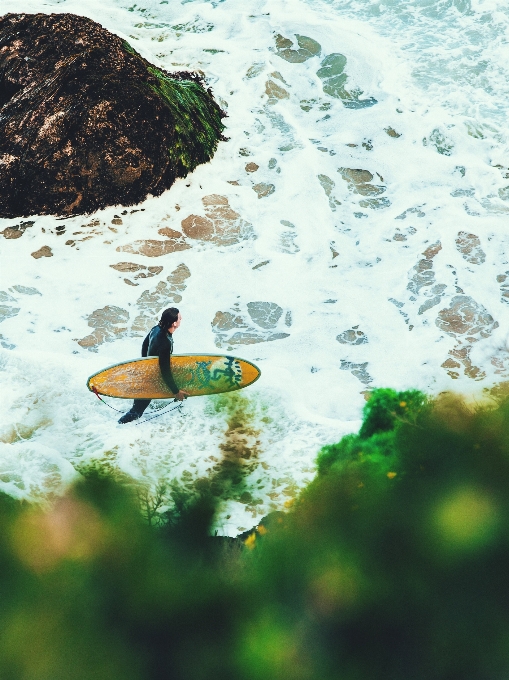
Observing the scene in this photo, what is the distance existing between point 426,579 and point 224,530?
1.29m

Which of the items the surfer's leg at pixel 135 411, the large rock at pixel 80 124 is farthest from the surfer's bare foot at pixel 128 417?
the large rock at pixel 80 124

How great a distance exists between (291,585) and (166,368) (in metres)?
3.20

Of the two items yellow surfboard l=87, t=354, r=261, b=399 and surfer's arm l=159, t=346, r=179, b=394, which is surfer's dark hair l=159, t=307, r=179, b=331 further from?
yellow surfboard l=87, t=354, r=261, b=399

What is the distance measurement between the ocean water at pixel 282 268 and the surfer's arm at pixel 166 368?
0.40 meters

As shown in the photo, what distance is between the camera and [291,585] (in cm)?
310

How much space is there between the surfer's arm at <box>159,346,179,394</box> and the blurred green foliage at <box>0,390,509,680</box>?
2.46 metres

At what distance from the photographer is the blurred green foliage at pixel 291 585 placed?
2770mm

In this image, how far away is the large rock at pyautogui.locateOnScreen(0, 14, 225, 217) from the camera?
28.7 feet

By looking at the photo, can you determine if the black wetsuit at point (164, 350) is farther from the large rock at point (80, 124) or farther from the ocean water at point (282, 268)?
the large rock at point (80, 124)

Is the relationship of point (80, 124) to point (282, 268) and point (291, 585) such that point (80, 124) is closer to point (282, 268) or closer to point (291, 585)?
point (282, 268)

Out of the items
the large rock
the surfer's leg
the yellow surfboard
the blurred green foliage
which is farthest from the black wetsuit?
the large rock

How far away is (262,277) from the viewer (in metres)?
8.33

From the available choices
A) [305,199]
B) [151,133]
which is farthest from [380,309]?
[151,133]

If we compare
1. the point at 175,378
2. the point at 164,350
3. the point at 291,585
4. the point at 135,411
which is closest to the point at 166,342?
the point at 164,350
